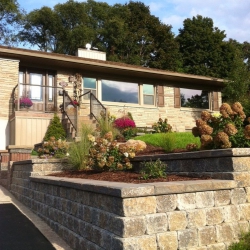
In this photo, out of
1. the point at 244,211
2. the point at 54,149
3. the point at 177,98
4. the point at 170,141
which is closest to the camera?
the point at 244,211

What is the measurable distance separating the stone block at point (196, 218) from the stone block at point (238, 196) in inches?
20.1

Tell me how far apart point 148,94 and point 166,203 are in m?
13.9

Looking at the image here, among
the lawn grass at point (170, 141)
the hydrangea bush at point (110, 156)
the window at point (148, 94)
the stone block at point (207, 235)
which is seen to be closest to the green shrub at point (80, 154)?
the hydrangea bush at point (110, 156)

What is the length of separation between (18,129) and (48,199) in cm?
698

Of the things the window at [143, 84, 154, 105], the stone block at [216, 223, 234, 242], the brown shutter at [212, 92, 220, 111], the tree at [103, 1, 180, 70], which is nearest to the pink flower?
the window at [143, 84, 154, 105]

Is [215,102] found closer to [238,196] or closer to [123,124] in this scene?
[123,124]

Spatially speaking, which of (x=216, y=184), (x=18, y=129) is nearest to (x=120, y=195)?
(x=216, y=184)

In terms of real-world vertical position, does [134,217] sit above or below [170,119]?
below

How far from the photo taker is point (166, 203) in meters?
3.81

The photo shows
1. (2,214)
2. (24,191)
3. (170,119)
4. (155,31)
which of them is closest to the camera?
(2,214)

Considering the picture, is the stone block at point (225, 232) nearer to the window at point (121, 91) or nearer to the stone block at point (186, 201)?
the stone block at point (186, 201)

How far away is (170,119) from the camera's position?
17703mm

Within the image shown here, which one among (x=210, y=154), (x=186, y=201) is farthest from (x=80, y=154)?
(x=186, y=201)

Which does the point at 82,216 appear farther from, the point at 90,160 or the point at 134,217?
the point at 90,160
